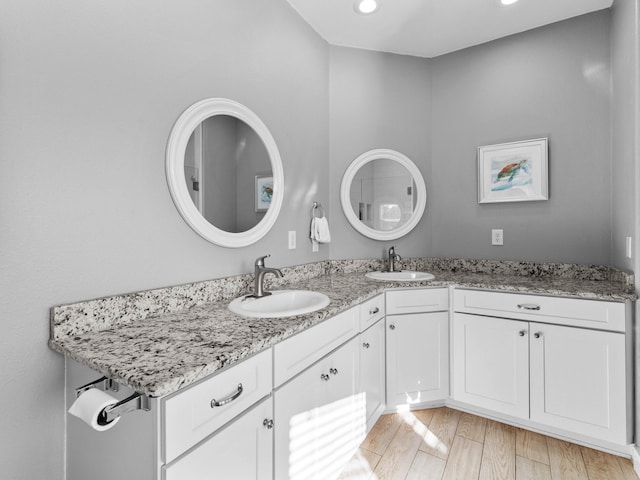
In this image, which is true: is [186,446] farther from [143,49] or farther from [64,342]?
[143,49]

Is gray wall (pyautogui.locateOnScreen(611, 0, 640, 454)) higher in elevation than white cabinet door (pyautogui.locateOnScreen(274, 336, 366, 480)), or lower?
higher

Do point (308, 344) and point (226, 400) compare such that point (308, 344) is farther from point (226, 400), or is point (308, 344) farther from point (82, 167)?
point (82, 167)

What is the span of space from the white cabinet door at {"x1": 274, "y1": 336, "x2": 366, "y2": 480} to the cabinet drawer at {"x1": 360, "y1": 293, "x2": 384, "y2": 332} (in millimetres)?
122


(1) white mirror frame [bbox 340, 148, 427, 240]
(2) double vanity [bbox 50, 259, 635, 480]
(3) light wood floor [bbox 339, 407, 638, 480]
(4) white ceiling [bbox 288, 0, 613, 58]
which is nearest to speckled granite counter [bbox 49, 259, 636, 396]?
(2) double vanity [bbox 50, 259, 635, 480]

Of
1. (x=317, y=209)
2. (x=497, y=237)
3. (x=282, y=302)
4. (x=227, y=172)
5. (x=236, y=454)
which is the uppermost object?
(x=227, y=172)

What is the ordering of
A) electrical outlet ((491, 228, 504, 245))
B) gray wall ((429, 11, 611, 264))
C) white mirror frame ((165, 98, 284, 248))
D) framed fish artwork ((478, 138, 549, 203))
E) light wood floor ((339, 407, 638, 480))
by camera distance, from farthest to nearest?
electrical outlet ((491, 228, 504, 245))
framed fish artwork ((478, 138, 549, 203))
gray wall ((429, 11, 611, 264))
light wood floor ((339, 407, 638, 480))
white mirror frame ((165, 98, 284, 248))

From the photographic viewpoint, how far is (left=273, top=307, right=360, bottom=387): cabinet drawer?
3.79 ft

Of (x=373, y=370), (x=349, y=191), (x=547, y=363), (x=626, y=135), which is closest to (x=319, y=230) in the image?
(x=349, y=191)

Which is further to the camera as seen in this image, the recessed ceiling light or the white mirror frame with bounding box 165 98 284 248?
the recessed ceiling light

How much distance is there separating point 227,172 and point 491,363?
1870 millimetres

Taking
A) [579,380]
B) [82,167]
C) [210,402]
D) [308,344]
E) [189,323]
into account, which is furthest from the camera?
[579,380]

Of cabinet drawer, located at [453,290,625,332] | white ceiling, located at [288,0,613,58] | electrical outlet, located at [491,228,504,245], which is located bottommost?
cabinet drawer, located at [453,290,625,332]

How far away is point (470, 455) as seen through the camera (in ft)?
5.65

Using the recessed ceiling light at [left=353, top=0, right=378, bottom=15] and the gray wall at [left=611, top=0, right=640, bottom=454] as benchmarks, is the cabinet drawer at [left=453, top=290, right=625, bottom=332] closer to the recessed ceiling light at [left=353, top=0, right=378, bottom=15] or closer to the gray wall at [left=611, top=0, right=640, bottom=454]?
the gray wall at [left=611, top=0, right=640, bottom=454]
